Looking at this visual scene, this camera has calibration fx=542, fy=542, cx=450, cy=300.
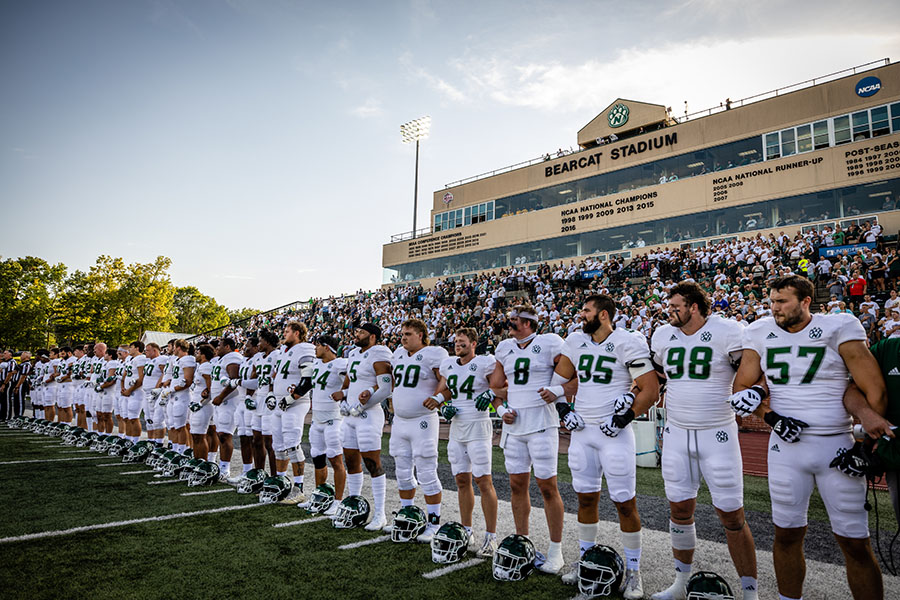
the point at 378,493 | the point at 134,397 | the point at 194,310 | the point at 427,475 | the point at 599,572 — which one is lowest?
the point at 599,572

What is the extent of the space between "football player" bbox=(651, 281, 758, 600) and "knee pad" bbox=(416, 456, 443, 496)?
2.50m

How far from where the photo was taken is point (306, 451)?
11.6m

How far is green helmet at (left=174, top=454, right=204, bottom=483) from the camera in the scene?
28.8ft

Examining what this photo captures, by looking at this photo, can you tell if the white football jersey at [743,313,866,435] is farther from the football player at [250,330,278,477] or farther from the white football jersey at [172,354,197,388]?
the white football jersey at [172,354,197,388]

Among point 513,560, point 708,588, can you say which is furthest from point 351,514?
point 708,588

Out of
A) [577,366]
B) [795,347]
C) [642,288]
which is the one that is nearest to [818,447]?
[795,347]

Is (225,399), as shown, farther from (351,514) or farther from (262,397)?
(351,514)

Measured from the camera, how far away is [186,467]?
895 cm

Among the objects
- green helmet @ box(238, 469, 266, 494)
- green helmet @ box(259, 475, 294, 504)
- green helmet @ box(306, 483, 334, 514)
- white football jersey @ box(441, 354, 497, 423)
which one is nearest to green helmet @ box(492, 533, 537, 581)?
white football jersey @ box(441, 354, 497, 423)

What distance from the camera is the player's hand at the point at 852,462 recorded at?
131 inches

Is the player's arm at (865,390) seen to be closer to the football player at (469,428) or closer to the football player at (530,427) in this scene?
the football player at (530,427)

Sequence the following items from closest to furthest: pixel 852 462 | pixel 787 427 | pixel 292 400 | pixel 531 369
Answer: pixel 852 462
pixel 787 427
pixel 531 369
pixel 292 400

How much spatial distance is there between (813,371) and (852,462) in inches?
23.8

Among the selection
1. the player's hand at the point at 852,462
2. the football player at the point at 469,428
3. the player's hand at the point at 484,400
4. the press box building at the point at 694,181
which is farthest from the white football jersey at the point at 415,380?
the press box building at the point at 694,181
